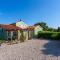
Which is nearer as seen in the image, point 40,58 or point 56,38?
point 40,58

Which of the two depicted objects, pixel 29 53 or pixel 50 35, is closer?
pixel 29 53

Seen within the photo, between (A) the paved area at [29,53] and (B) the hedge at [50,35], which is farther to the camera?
(B) the hedge at [50,35]

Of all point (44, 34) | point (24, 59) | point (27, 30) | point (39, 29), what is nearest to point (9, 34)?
point (27, 30)

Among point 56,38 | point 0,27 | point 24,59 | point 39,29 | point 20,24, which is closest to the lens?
point 24,59

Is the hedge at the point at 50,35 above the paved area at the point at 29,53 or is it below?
above

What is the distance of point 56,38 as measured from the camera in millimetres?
31547

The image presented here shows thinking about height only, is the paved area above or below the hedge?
below

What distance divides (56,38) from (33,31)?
27.8 ft

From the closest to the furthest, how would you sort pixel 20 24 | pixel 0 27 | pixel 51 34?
pixel 0 27
pixel 51 34
pixel 20 24

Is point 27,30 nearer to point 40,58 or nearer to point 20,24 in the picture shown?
point 20,24

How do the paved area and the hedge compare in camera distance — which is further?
the hedge

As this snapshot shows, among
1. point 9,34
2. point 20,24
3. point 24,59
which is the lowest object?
point 24,59

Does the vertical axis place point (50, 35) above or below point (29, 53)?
above

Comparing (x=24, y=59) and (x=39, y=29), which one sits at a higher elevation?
(x=39, y=29)
